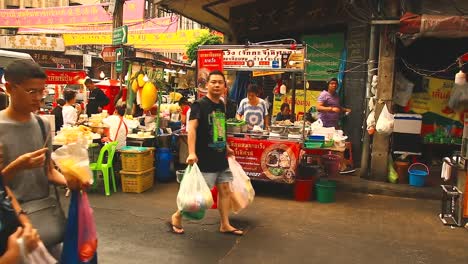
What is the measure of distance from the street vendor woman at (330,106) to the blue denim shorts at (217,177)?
13.4 feet

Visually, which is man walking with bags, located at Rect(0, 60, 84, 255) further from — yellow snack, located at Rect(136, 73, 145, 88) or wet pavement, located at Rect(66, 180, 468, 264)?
yellow snack, located at Rect(136, 73, 145, 88)

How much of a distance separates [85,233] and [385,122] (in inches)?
261

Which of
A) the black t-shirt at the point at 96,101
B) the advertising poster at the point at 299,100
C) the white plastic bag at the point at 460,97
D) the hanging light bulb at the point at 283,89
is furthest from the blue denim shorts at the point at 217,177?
the black t-shirt at the point at 96,101

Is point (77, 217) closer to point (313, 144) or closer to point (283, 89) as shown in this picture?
point (313, 144)

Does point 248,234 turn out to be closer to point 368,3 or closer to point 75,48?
point 368,3

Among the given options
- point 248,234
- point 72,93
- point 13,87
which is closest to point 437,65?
point 248,234

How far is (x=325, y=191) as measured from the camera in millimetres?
7078

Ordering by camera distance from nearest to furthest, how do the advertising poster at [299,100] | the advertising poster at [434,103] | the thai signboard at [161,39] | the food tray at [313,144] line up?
the food tray at [313,144] → the advertising poster at [434,103] → the advertising poster at [299,100] → the thai signboard at [161,39]

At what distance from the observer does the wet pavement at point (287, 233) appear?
477 cm

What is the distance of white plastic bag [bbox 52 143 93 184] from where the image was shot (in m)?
2.40

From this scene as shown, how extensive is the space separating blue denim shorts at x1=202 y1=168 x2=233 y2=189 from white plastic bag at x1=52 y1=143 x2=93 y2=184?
2702mm

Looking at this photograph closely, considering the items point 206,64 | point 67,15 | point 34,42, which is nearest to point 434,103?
point 206,64

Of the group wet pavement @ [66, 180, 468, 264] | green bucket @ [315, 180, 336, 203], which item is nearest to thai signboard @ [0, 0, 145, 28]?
wet pavement @ [66, 180, 468, 264]

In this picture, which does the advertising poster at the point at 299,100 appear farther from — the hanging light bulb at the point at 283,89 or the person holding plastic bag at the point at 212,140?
the person holding plastic bag at the point at 212,140
